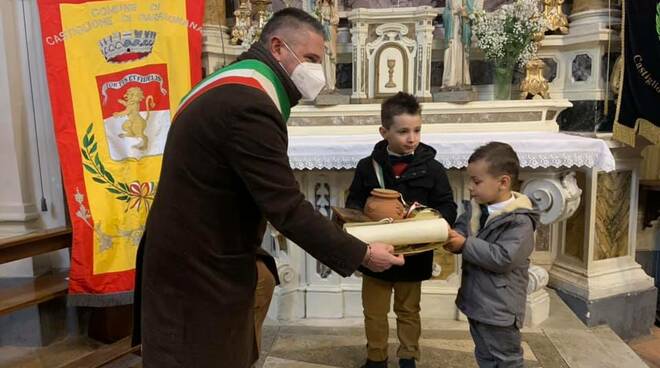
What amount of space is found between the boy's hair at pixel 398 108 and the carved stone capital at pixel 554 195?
3.54 ft

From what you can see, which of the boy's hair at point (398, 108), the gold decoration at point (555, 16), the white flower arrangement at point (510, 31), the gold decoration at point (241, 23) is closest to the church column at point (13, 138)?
the gold decoration at point (241, 23)

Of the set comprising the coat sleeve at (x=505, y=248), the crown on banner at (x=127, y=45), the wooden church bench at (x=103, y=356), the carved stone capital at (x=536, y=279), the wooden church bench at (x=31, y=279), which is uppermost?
the crown on banner at (x=127, y=45)

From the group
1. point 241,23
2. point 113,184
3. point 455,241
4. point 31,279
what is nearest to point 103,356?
point 31,279

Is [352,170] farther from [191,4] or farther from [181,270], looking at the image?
[181,270]

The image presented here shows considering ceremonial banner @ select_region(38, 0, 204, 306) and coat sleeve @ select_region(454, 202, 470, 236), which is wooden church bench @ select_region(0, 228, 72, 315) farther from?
coat sleeve @ select_region(454, 202, 470, 236)

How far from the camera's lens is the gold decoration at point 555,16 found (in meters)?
3.57

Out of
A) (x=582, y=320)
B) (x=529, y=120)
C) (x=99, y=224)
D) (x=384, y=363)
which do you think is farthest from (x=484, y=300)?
(x=99, y=224)

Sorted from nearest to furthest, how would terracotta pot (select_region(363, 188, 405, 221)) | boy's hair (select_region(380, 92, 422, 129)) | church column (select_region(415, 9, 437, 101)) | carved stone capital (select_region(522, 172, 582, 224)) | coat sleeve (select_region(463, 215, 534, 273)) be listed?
coat sleeve (select_region(463, 215, 534, 273))
terracotta pot (select_region(363, 188, 405, 221))
boy's hair (select_region(380, 92, 422, 129))
carved stone capital (select_region(522, 172, 582, 224))
church column (select_region(415, 9, 437, 101))

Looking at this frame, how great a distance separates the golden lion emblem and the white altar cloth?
0.90 meters

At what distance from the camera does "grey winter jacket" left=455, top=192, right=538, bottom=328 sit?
1987mm

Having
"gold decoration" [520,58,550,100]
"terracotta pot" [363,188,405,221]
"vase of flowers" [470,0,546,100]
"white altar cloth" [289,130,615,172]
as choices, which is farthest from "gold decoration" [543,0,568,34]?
"terracotta pot" [363,188,405,221]

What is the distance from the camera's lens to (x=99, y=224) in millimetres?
3021

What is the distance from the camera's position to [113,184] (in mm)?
3047

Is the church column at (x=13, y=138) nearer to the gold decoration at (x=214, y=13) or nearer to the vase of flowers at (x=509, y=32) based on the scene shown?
the gold decoration at (x=214, y=13)
